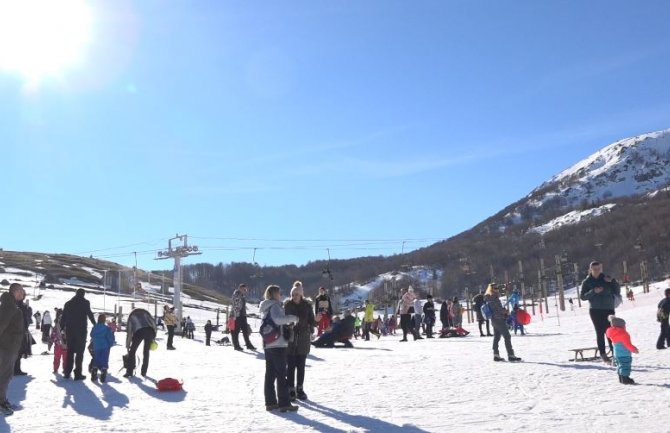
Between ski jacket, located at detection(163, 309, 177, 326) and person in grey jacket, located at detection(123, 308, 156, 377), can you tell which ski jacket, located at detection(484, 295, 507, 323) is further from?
ski jacket, located at detection(163, 309, 177, 326)

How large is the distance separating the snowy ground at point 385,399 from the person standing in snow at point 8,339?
369 mm

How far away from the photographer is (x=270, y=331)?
7.84 metres

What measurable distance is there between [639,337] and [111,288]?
116 meters

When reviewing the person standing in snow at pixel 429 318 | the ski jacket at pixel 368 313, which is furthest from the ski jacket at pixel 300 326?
the ski jacket at pixel 368 313

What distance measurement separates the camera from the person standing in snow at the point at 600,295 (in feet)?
34.7

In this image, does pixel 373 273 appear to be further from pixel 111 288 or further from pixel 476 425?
pixel 476 425

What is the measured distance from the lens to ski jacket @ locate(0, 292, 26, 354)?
8430 millimetres

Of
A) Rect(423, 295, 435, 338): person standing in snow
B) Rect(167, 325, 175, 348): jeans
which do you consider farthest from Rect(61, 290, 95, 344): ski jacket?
Rect(423, 295, 435, 338): person standing in snow

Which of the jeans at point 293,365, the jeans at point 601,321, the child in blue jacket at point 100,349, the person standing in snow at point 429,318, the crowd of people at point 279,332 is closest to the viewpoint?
the crowd of people at point 279,332

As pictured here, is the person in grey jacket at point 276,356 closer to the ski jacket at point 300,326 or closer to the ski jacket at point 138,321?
the ski jacket at point 300,326

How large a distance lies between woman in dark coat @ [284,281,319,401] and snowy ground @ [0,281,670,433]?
38 cm

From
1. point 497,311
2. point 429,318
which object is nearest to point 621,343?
point 497,311

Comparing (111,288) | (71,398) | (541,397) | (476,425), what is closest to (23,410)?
(71,398)

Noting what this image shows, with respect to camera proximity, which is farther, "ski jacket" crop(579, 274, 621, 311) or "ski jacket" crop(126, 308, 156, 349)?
"ski jacket" crop(126, 308, 156, 349)
